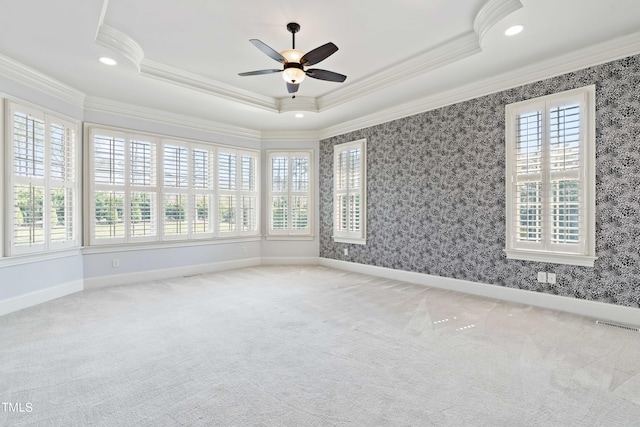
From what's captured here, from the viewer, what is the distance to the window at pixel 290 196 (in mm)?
7262

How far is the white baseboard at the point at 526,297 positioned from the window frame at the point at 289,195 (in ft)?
5.99

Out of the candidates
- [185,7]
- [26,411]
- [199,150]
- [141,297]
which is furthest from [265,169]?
[26,411]

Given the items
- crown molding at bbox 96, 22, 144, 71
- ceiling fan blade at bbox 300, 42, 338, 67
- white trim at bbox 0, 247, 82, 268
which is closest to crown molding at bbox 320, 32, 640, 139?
ceiling fan blade at bbox 300, 42, 338, 67

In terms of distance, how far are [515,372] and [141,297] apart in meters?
4.45

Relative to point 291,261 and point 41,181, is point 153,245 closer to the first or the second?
point 41,181

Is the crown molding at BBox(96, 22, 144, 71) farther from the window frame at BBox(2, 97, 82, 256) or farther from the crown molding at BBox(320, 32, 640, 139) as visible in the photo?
the crown molding at BBox(320, 32, 640, 139)

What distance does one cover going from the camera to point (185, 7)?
10.5 feet

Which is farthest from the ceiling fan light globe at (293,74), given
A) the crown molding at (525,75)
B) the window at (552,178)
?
the window at (552,178)

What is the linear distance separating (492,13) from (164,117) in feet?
16.9

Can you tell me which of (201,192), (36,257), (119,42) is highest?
(119,42)

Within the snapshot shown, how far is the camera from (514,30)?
326cm

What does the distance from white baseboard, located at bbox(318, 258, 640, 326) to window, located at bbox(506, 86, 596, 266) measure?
1.50 ft

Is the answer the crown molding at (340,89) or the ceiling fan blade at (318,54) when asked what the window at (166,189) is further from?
the ceiling fan blade at (318,54)

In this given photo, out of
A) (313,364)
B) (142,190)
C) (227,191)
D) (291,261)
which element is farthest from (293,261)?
(313,364)
